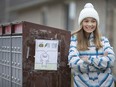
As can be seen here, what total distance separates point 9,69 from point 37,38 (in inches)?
39.1

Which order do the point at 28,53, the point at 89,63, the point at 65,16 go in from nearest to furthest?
the point at 89,63 → the point at 28,53 → the point at 65,16

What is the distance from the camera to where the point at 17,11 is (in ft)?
96.0

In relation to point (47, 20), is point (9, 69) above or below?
below

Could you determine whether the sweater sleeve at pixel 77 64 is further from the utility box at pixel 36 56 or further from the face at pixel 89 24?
the utility box at pixel 36 56

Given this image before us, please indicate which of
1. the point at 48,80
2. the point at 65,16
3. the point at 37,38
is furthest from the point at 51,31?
the point at 65,16

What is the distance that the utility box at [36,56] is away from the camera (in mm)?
6410

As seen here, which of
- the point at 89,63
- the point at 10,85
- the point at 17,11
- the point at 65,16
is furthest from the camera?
the point at 17,11

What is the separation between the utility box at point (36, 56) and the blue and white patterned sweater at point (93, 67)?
57cm

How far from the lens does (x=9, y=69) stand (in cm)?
720

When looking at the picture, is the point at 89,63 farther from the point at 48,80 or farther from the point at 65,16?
the point at 65,16

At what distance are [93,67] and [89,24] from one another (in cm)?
62

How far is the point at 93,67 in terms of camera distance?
598 centimetres

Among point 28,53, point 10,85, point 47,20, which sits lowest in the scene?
point 10,85

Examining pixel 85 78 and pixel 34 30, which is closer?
pixel 85 78
